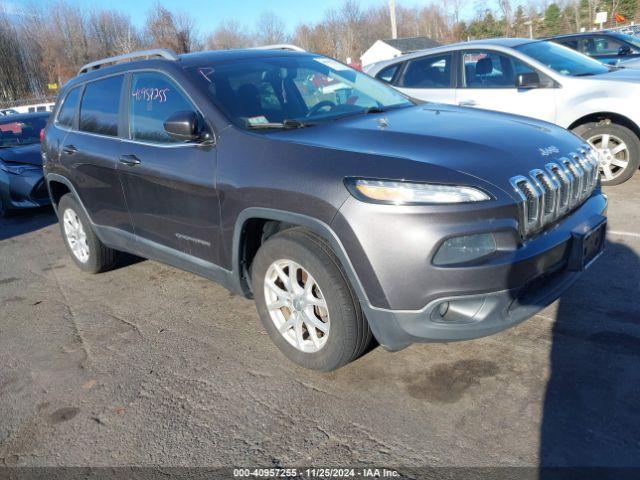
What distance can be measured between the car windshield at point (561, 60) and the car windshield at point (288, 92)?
3.20 m

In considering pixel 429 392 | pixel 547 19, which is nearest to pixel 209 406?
pixel 429 392

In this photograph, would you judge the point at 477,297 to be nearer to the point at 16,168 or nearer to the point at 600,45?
the point at 16,168

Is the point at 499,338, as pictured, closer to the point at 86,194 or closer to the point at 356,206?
the point at 356,206

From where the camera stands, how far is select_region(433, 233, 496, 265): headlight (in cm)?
254

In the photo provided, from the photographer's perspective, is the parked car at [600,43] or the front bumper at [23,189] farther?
the parked car at [600,43]

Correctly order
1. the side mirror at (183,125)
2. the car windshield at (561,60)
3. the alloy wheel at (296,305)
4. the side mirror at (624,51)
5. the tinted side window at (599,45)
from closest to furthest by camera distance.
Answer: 1. the alloy wheel at (296,305)
2. the side mirror at (183,125)
3. the car windshield at (561,60)
4. the side mirror at (624,51)
5. the tinted side window at (599,45)

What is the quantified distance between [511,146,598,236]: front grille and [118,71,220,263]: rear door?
169cm

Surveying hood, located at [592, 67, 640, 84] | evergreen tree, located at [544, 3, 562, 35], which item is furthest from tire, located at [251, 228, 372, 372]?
evergreen tree, located at [544, 3, 562, 35]

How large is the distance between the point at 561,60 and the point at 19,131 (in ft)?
26.1

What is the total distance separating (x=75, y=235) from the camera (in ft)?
17.5

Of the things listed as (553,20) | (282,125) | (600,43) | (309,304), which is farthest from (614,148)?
(553,20)

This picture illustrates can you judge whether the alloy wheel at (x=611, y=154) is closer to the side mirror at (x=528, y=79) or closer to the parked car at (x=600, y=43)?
the side mirror at (x=528, y=79)

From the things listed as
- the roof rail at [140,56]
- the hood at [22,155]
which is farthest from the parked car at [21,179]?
the roof rail at [140,56]

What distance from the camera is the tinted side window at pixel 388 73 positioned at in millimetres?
7637
